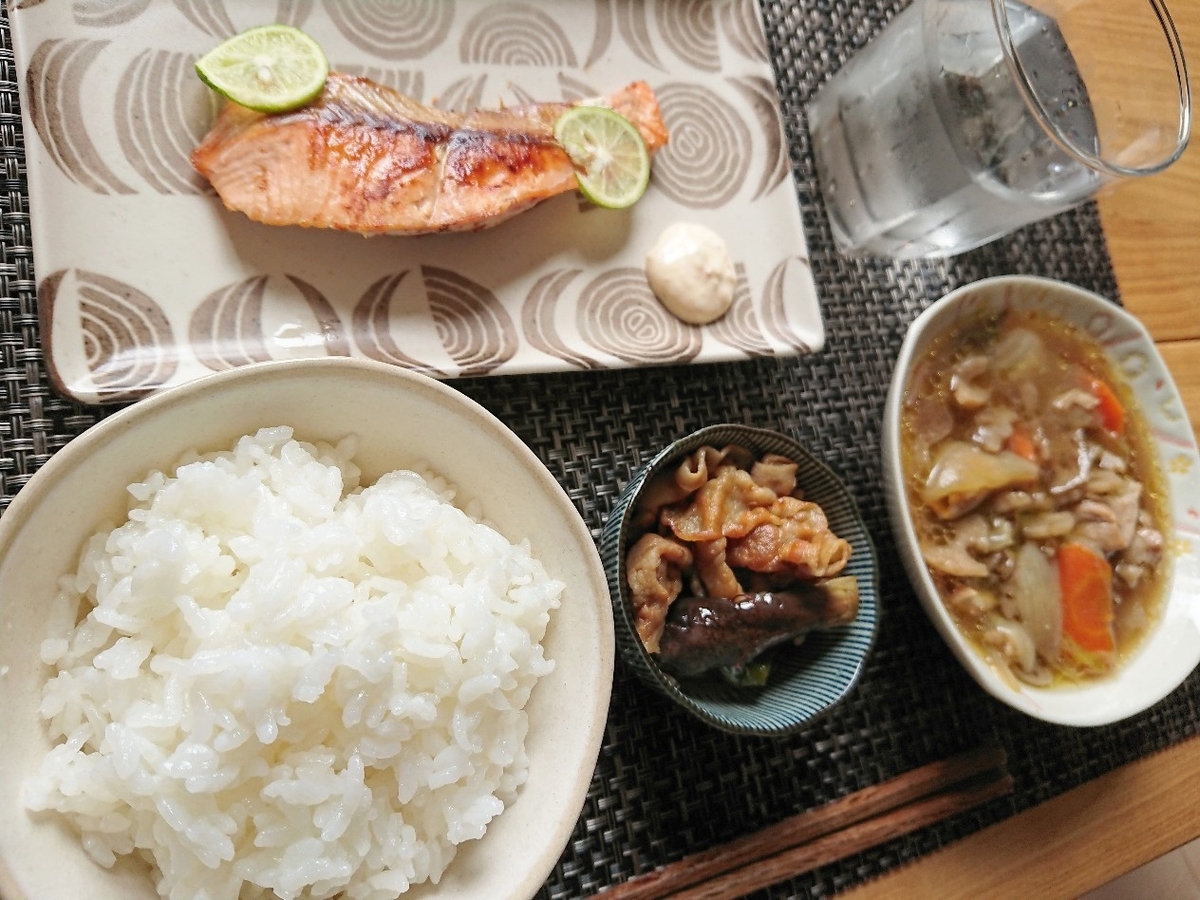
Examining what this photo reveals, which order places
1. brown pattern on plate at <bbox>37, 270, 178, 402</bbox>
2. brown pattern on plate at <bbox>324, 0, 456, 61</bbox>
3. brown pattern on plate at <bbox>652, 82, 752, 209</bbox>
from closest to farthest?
brown pattern on plate at <bbox>37, 270, 178, 402</bbox> < brown pattern on plate at <bbox>324, 0, 456, 61</bbox> < brown pattern on plate at <bbox>652, 82, 752, 209</bbox>

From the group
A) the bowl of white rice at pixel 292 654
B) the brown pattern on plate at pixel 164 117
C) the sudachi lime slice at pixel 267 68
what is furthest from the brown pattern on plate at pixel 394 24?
the bowl of white rice at pixel 292 654

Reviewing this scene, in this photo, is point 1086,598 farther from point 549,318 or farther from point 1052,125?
point 549,318

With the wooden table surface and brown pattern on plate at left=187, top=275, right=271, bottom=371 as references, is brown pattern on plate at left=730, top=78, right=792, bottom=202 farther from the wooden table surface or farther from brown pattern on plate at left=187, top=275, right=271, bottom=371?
brown pattern on plate at left=187, top=275, right=271, bottom=371

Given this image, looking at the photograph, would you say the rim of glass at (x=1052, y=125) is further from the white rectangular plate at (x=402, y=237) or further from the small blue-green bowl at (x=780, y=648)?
the small blue-green bowl at (x=780, y=648)

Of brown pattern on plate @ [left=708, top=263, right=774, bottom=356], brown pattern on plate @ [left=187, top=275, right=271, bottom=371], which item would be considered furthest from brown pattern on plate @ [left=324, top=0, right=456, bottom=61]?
brown pattern on plate @ [left=708, top=263, right=774, bottom=356]

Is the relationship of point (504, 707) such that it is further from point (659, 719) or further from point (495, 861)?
point (659, 719)
